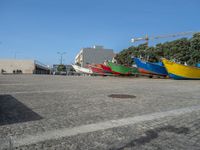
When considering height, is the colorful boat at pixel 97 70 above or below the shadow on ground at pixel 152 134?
above

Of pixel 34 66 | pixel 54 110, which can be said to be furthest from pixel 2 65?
pixel 54 110

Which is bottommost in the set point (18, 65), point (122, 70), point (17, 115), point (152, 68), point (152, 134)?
point (152, 134)

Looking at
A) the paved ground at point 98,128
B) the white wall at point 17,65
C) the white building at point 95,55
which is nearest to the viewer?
the paved ground at point 98,128

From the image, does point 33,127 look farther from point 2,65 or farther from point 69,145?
point 2,65

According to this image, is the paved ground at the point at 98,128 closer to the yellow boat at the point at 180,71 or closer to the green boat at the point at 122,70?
the yellow boat at the point at 180,71

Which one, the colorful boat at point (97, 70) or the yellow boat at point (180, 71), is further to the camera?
the colorful boat at point (97, 70)

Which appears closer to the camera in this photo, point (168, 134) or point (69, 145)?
point (69, 145)

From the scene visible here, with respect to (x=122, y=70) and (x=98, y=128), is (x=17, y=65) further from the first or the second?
(x=98, y=128)

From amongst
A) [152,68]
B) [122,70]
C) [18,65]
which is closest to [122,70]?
[122,70]

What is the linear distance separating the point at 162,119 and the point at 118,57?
55.9 metres

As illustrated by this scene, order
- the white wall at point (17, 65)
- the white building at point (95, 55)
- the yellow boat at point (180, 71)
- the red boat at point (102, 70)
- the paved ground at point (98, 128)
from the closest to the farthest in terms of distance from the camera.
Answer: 1. the paved ground at point (98, 128)
2. the yellow boat at point (180, 71)
3. the red boat at point (102, 70)
4. the white wall at point (17, 65)
5. the white building at point (95, 55)

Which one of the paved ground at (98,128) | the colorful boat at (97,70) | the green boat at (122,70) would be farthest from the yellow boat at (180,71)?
the paved ground at (98,128)

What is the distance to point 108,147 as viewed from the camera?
3.19 metres

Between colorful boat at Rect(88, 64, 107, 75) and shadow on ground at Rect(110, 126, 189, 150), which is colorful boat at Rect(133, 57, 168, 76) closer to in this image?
colorful boat at Rect(88, 64, 107, 75)
